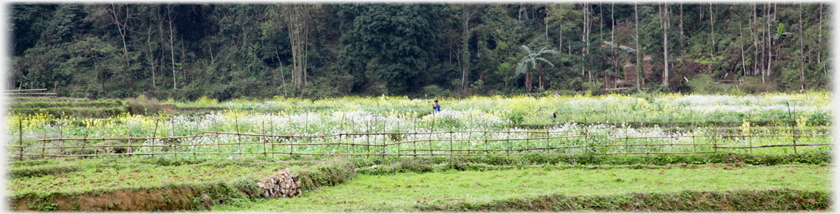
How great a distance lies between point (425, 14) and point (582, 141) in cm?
2316

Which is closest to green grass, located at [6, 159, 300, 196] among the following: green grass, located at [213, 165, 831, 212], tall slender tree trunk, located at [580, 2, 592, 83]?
green grass, located at [213, 165, 831, 212]

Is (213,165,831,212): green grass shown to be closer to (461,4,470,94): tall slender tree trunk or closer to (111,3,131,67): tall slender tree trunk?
(461,4,470,94): tall slender tree trunk

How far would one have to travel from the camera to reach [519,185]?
330 inches

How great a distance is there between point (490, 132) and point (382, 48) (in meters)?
21.8

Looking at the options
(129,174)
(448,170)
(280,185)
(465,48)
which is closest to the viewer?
(280,185)

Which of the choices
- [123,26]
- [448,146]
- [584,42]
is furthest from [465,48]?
[123,26]

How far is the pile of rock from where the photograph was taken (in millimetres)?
7379

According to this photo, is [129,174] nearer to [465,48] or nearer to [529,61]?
[529,61]

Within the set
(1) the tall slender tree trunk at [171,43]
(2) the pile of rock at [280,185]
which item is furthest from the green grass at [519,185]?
(1) the tall slender tree trunk at [171,43]

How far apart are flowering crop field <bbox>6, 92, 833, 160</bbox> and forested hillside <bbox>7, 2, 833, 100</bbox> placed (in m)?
10.7

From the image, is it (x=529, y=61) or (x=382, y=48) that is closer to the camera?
(x=529, y=61)

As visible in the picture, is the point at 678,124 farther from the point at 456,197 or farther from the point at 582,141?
the point at 456,197

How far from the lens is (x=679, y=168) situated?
9766mm

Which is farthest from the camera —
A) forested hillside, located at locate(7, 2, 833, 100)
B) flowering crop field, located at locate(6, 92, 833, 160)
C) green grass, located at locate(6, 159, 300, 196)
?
forested hillside, located at locate(7, 2, 833, 100)
